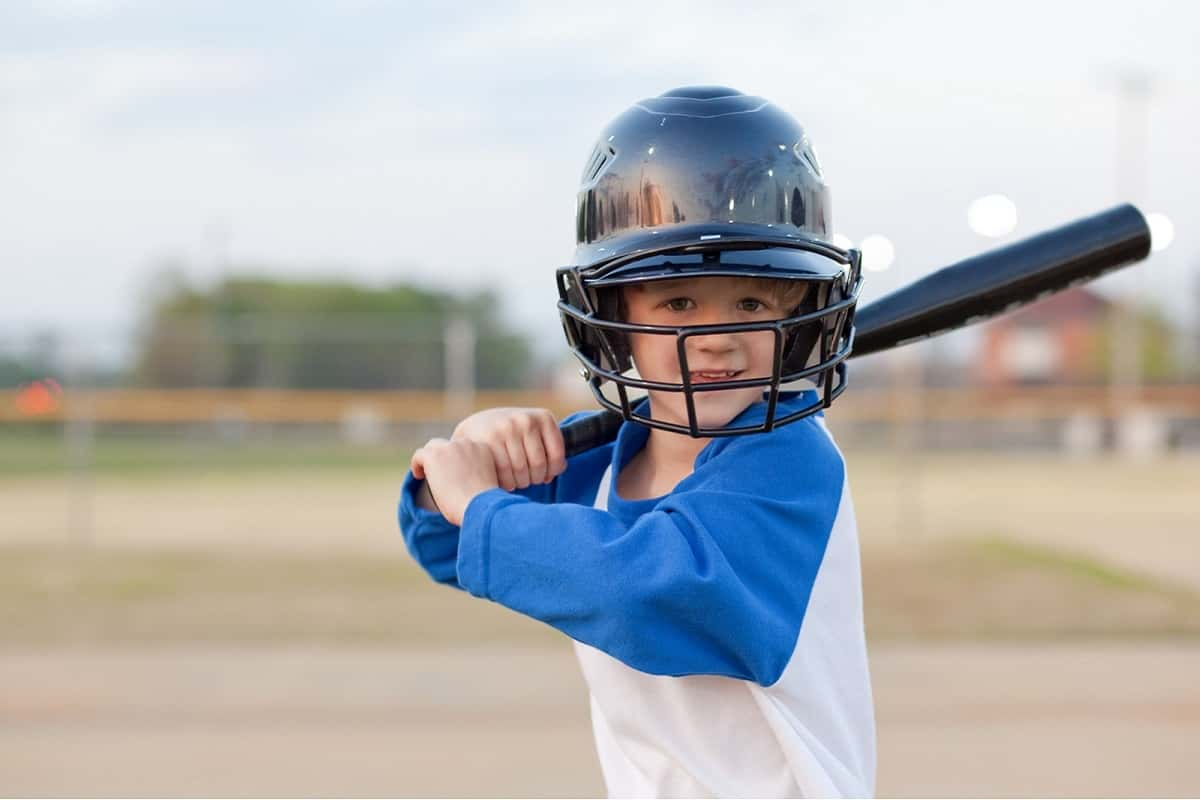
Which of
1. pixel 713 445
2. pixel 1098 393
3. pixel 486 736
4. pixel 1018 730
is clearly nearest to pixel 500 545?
pixel 713 445

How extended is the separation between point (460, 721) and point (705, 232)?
3360 millimetres

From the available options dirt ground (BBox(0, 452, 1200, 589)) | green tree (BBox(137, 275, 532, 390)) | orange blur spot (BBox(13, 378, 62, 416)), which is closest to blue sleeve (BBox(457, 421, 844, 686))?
dirt ground (BBox(0, 452, 1200, 589))

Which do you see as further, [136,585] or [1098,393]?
[1098,393]

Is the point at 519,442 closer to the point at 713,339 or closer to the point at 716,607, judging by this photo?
the point at 713,339

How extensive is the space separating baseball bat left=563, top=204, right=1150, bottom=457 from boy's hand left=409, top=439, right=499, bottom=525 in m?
0.26

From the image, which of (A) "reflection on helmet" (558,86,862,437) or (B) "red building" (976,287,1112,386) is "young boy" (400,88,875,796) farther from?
(B) "red building" (976,287,1112,386)

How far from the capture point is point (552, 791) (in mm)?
3752

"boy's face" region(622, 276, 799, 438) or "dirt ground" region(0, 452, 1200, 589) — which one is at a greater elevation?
"boy's face" region(622, 276, 799, 438)

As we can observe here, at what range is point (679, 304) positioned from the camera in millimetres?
1485

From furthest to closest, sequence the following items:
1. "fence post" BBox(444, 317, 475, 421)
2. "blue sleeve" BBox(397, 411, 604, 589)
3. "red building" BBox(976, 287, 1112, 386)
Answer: "red building" BBox(976, 287, 1112, 386), "fence post" BBox(444, 317, 475, 421), "blue sleeve" BBox(397, 411, 604, 589)

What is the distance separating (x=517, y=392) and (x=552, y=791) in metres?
12.8

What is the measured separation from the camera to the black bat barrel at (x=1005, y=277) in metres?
1.83

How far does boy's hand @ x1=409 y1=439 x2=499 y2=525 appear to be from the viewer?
58.5 inches

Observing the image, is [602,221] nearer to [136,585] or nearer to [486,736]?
[486,736]
